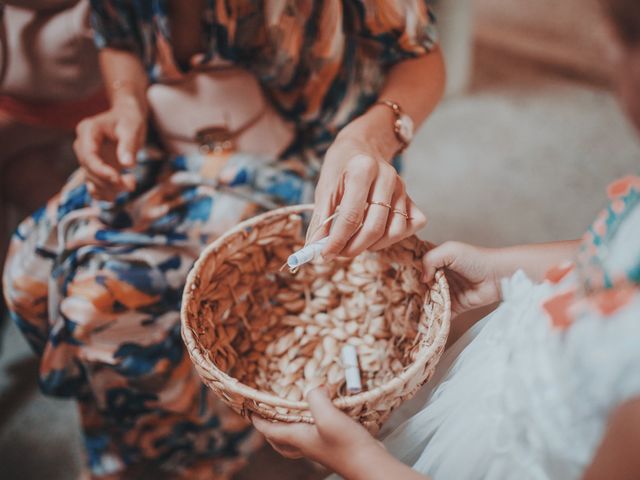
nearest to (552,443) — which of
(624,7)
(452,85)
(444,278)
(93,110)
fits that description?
(444,278)

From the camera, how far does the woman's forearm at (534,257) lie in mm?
629

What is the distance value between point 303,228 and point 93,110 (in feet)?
2.08

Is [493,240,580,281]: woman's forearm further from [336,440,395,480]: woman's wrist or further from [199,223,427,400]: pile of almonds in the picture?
[336,440,395,480]: woman's wrist

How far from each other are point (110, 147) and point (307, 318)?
0.38m

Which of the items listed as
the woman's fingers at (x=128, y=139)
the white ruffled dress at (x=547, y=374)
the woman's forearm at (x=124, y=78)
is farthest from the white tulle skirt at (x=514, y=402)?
the woman's forearm at (x=124, y=78)

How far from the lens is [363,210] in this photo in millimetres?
612

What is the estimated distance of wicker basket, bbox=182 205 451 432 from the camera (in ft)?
2.30

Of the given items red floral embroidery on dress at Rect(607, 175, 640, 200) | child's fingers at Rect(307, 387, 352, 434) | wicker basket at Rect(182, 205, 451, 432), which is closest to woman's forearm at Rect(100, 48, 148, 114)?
wicker basket at Rect(182, 205, 451, 432)

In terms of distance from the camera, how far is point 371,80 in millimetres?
877

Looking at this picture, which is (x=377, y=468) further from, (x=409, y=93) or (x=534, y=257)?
(x=409, y=93)

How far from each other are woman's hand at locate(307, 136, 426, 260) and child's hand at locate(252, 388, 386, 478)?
0.52 feet

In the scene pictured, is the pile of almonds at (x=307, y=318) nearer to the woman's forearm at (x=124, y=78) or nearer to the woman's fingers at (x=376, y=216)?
the woman's fingers at (x=376, y=216)

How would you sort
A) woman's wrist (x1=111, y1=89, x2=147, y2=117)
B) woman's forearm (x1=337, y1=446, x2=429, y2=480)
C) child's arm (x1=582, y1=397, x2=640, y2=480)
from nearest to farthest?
child's arm (x1=582, y1=397, x2=640, y2=480) → woman's forearm (x1=337, y1=446, x2=429, y2=480) → woman's wrist (x1=111, y1=89, x2=147, y2=117)

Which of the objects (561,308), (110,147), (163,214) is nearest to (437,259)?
(561,308)
